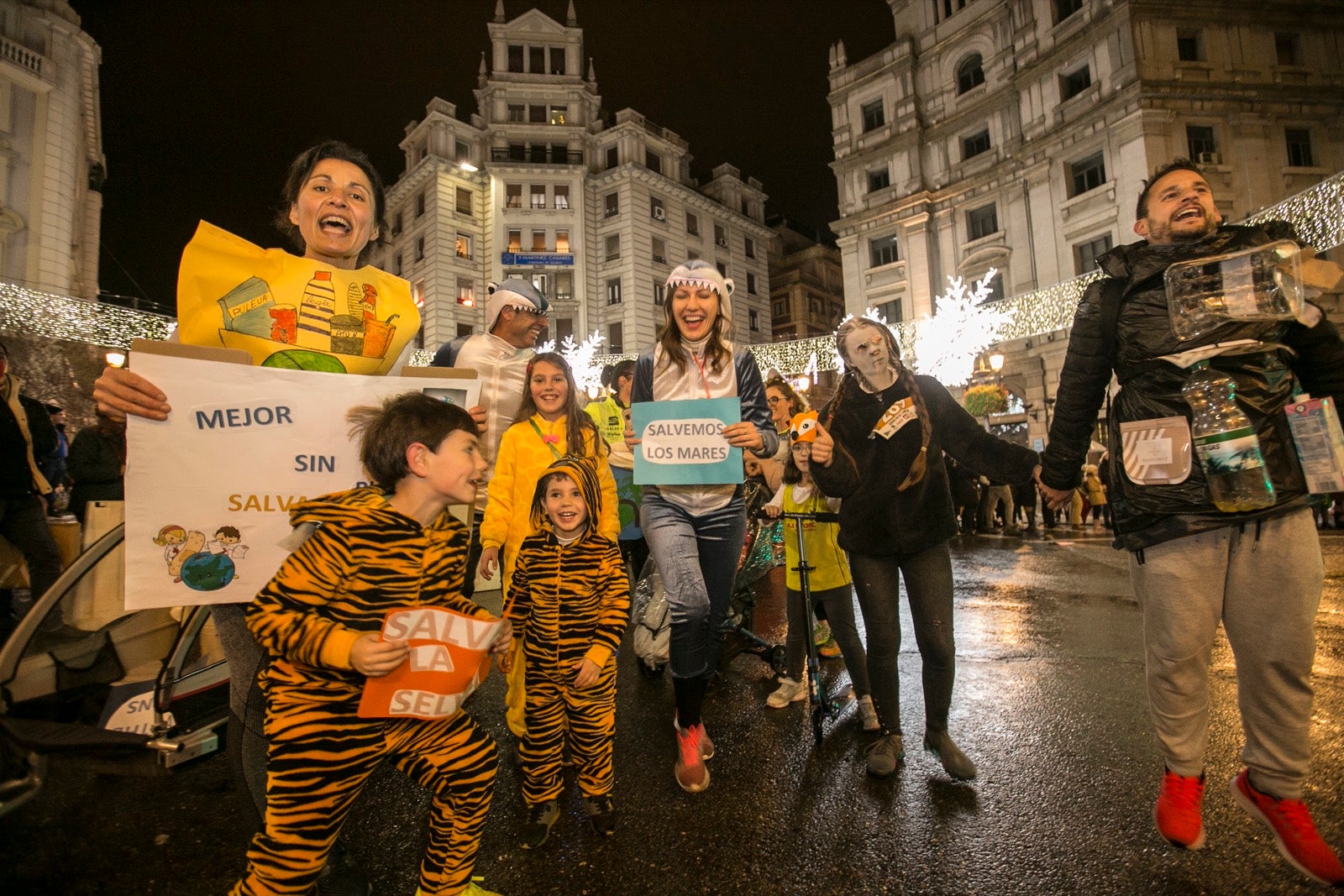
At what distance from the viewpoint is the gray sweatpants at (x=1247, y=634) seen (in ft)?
7.04

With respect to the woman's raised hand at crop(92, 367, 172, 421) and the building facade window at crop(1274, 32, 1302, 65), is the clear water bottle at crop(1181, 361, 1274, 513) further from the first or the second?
the building facade window at crop(1274, 32, 1302, 65)

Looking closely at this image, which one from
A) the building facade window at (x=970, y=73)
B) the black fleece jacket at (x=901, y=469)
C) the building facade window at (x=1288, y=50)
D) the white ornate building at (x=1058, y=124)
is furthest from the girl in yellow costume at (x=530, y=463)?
the building facade window at (x=1288, y=50)

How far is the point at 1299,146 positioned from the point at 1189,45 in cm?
575

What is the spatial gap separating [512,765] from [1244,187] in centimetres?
3217

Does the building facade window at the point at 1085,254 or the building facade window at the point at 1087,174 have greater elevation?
the building facade window at the point at 1087,174

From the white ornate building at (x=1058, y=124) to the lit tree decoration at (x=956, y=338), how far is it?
3786mm

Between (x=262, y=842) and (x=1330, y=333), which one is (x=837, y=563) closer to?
(x=1330, y=333)

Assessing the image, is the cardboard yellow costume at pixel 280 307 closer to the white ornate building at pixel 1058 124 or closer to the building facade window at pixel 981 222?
the white ornate building at pixel 1058 124

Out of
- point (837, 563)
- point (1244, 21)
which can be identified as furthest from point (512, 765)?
point (1244, 21)

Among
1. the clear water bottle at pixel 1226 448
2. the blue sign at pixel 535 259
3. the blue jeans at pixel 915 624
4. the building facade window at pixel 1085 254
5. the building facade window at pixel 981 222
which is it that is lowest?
the blue jeans at pixel 915 624

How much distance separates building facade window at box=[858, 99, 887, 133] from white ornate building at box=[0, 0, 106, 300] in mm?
34597

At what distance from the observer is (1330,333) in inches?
91.5

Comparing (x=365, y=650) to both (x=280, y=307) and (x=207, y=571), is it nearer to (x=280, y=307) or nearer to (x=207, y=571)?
(x=207, y=571)

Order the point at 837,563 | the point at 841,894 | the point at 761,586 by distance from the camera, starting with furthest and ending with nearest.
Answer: the point at 761,586 → the point at 837,563 → the point at 841,894
